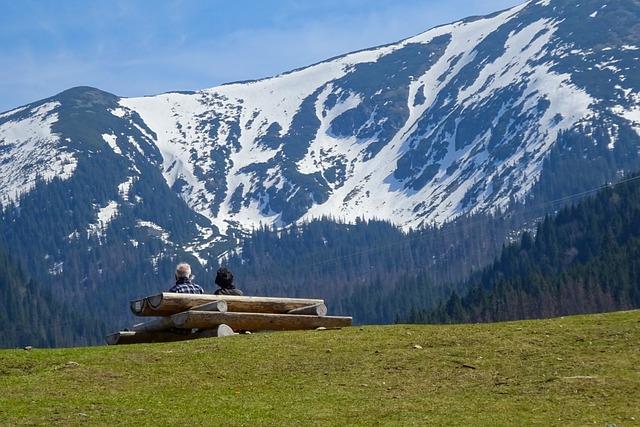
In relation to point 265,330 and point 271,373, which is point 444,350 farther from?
point 265,330

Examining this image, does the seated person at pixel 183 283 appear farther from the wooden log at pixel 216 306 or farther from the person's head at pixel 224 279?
the wooden log at pixel 216 306

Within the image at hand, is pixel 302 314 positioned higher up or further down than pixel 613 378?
higher up

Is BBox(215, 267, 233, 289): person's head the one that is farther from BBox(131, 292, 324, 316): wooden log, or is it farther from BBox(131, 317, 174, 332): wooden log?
BBox(131, 317, 174, 332): wooden log

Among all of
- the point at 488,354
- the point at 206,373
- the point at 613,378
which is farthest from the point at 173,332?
the point at 613,378

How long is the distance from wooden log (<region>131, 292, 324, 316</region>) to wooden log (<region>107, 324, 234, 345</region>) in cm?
65

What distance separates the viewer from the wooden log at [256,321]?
37.3 meters

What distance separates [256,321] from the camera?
3900cm

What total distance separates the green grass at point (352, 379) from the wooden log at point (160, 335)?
199 cm

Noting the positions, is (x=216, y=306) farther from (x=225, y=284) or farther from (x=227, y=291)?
(x=225, y=284)

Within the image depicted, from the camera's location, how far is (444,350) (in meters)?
32.3

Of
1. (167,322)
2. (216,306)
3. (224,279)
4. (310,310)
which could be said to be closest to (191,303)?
(216,306)

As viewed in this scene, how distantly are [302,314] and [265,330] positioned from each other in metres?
1.31

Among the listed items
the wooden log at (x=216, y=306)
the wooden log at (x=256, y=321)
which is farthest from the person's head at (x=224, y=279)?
the wooden log at (x=216, y=306)

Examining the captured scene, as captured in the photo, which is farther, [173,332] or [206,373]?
[173,332]
